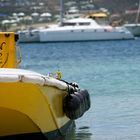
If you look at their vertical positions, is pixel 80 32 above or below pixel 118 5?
above

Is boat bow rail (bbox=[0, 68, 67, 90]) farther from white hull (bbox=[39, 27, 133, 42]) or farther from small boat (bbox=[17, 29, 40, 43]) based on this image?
small boat (bbox=[17, 29, 40, 43])

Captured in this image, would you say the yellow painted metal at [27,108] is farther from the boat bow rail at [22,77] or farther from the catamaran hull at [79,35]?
the catamaran hull at [79,35]

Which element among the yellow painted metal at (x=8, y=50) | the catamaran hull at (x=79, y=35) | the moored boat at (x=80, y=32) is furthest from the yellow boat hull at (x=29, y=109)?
the catamaran hull at (x=79, y=35)

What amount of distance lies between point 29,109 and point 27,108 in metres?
0.05

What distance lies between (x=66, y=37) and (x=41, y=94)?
67289mm

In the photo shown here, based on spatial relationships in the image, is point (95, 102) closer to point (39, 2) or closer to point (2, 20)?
point (2, 20)

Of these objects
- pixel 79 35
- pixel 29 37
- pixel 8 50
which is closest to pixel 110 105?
pixel 8 50

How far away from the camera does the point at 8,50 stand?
1531cm

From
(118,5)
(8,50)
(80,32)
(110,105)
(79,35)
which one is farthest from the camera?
(118,5)

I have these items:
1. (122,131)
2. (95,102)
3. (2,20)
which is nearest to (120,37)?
(2,20)

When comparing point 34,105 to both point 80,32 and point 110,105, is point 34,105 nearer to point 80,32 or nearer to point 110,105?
point 110,105

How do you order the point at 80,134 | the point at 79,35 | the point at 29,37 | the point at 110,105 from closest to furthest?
the point at 80,134
the point at 110,105
the point at 79,35
the point at 29,37

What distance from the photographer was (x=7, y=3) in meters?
136

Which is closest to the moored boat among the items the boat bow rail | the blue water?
the blue water
